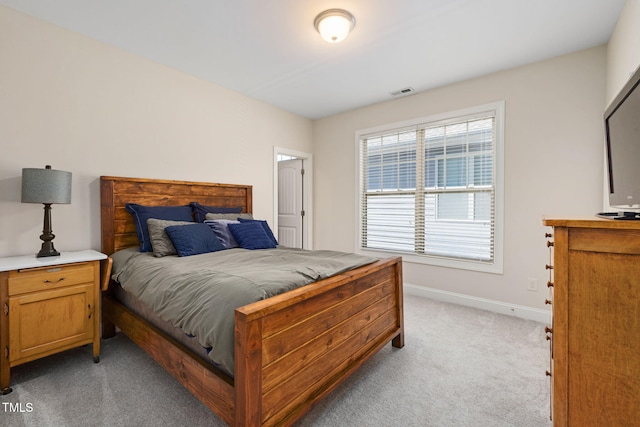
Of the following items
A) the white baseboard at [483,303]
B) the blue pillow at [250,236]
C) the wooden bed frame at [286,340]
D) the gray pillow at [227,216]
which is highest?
the gray pillow at [227,216]

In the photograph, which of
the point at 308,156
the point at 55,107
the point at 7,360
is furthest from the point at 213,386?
the point at 308,156

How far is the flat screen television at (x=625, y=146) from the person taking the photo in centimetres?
107

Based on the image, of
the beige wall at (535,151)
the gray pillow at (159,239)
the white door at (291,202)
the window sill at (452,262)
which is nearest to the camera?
the gray pillow at (159,239)

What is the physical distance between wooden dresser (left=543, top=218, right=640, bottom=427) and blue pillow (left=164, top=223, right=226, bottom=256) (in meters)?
2.40

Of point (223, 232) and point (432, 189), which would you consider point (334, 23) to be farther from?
point (432, 189)

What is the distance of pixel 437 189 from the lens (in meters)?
3.62

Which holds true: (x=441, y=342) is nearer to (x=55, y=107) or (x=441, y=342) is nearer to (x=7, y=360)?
(x=7, y=360)

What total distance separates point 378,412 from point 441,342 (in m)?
1.12

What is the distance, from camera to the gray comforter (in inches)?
53.1

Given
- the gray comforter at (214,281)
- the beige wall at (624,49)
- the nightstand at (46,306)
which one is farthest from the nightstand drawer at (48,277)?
the beige wall at (624,49)

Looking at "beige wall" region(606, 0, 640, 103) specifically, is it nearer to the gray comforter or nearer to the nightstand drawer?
the gray comforter

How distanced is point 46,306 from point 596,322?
2950mm

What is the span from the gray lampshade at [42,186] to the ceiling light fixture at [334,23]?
224 cm

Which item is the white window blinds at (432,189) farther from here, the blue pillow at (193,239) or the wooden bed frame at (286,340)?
the blue pillow at (193,239)
